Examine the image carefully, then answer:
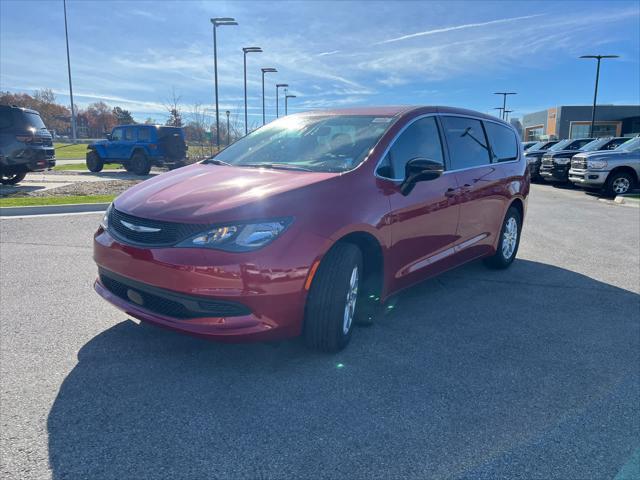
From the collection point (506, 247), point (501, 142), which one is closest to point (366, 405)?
point (506, 247)

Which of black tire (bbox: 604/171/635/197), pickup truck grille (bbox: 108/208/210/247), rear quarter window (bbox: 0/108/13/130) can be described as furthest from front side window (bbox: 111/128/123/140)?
pickup truck grille (bbox: 108/208/210/247)

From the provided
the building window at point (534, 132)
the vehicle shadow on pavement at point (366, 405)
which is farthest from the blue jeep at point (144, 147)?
the building window at point (534, 132)

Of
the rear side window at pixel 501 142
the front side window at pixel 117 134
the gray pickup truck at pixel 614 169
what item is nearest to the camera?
the rear side window at pixel 501 142

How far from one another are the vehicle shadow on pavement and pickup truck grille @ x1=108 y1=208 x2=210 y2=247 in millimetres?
835

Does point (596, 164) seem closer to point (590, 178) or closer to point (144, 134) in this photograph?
point (590, 178)

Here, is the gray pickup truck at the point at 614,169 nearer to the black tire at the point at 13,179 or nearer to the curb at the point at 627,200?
the curb at the point at 627,200

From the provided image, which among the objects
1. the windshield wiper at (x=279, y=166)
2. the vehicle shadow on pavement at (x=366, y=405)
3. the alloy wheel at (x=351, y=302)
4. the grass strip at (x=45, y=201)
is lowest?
the vehicle shadow on pavement at (x=366, y=405)

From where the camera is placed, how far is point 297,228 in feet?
9.69

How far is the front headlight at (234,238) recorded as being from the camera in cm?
283

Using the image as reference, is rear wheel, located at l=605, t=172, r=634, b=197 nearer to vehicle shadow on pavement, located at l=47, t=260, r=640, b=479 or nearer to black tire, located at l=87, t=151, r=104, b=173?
vehicle shadow on pavement, located at l=47, t=260, r=640, b=479

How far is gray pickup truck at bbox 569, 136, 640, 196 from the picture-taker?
567 inches

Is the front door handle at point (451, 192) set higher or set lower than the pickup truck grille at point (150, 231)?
higher

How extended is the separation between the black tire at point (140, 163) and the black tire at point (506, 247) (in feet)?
53.3

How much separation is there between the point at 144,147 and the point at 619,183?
54.7 ft
